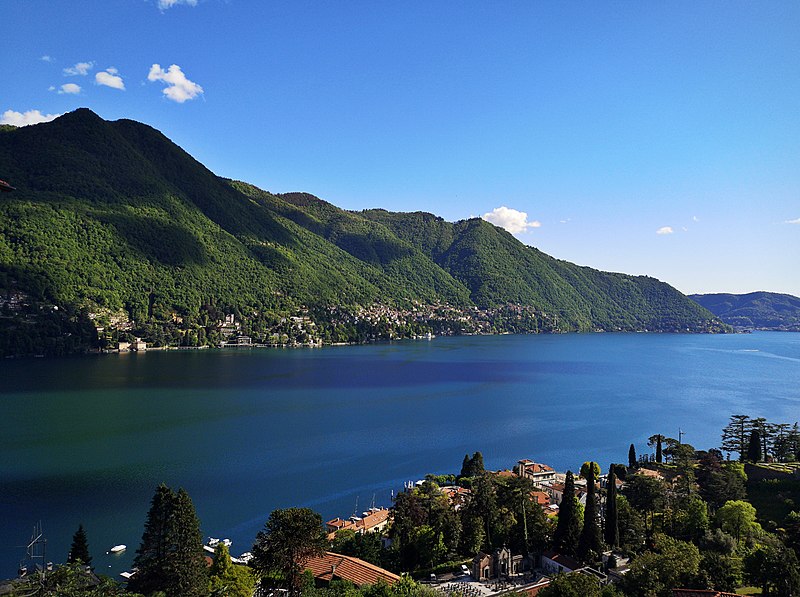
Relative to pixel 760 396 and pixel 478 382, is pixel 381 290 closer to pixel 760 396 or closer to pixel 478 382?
pixel 478 382

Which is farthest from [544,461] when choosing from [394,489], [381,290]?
[381,290]

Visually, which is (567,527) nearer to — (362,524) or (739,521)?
(739,521)

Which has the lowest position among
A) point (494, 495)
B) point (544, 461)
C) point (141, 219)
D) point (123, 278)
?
point (544, 461)

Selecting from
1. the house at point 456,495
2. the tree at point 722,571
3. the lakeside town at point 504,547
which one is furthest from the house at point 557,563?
the house at point 456,495

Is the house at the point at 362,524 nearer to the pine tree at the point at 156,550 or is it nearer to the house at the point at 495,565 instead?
the house at the point at 495,565

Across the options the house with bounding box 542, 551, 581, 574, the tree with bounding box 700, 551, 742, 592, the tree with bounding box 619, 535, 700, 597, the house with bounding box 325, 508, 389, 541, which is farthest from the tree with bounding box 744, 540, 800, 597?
the house with bounding box 325, 508, 389, 541

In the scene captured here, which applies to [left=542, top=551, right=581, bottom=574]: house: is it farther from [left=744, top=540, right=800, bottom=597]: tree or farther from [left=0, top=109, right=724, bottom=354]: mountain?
[left=0, top=109, right=724, bottom=354]: mountain

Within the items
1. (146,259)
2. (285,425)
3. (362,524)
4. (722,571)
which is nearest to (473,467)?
(362,524)
